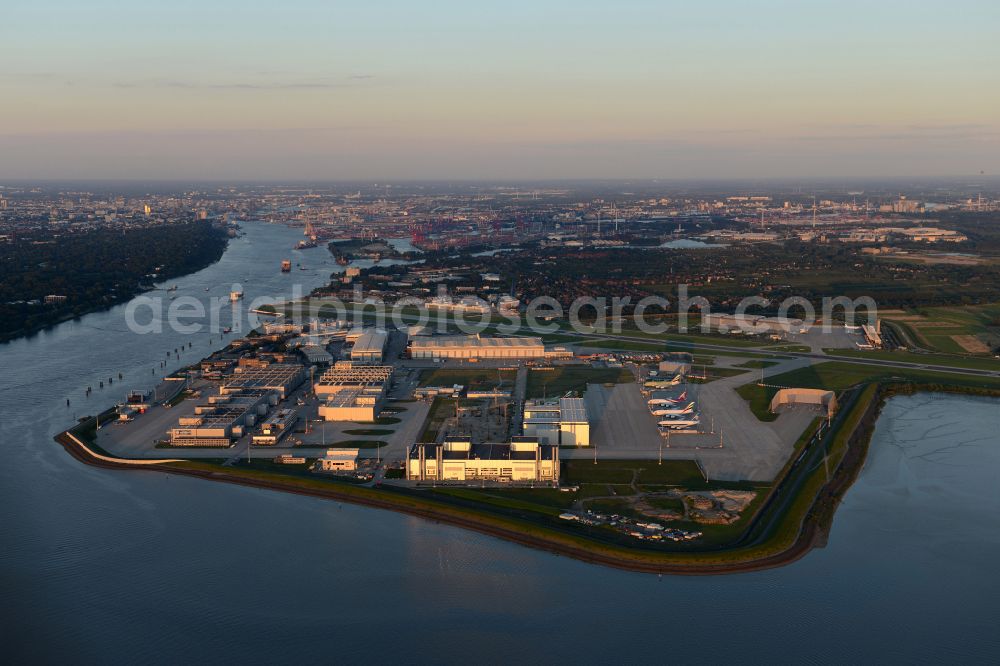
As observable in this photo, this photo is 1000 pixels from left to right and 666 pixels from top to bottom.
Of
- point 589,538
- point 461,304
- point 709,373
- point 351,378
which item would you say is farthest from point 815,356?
point 589,538

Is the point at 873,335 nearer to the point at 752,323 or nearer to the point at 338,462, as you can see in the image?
the point at 752,323

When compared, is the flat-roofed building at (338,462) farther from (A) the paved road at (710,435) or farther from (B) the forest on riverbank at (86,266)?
(B) the forest on riverbank at (86,266)

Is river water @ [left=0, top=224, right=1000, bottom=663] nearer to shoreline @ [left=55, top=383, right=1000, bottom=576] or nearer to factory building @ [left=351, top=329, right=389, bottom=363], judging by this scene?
shoreline @ [left=55, top=383, right=1000, bottom=576]

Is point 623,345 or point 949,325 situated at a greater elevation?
point 949,325

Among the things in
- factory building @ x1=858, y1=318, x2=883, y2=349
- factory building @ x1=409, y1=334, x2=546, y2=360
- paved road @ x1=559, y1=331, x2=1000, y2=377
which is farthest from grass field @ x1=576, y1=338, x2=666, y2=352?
factory building @ x1=858, y1=318, x2=883, y2=349

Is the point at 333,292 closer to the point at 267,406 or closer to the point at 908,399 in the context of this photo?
the point at 267,406

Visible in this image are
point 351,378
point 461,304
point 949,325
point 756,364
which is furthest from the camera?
point 461,304

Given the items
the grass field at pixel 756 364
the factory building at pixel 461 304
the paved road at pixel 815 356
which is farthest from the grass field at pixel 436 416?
the factory building at pixel 461 304
